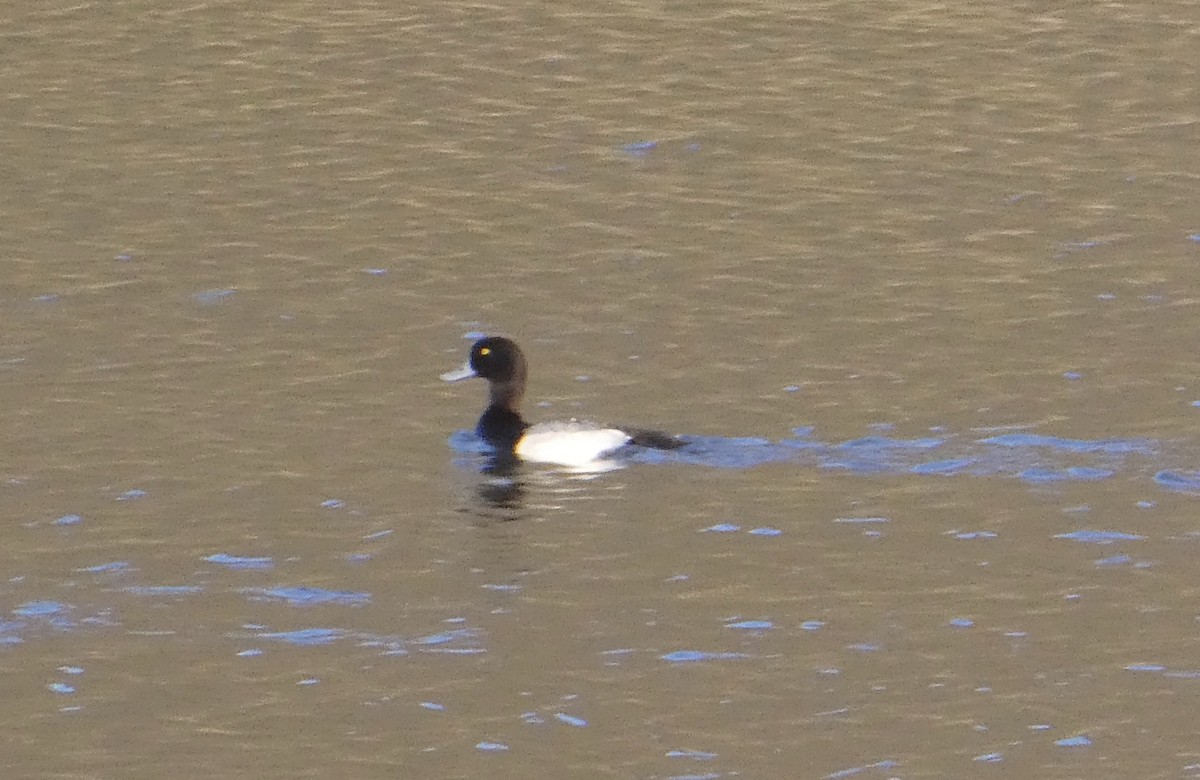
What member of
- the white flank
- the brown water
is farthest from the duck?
the brown water

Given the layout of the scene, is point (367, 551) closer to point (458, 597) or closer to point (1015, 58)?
point (458, 597)

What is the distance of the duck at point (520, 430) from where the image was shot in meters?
13.2

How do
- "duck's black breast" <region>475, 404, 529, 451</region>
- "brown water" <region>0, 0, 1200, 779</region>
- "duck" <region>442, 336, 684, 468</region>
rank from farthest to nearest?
"duck's black breast" <region>475, 404, 529, 451</region>, "duck" <region>442, 336, 684, 468</region>, "brown water" <region>0, 0, 1200, 779</region>

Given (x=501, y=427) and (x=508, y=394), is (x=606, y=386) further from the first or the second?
(x=501, y=427)

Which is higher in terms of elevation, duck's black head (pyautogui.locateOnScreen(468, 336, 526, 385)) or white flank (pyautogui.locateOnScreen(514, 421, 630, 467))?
duck's black head (pyautogui.locateOnScreen(468, 336, 526, 385))

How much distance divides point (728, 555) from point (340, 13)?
492 inches

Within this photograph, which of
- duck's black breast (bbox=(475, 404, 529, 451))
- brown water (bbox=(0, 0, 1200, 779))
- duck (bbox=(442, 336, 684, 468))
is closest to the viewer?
brown water (bbox=(0, 0, 1200, 779))

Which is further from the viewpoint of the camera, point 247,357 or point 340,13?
point 340,13

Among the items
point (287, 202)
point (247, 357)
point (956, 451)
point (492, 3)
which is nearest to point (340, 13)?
point (492, 3)

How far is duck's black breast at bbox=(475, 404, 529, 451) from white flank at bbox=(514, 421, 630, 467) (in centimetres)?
6

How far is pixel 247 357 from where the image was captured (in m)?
14.9

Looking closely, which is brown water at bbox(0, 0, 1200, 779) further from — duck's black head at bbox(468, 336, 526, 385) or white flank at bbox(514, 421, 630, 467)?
duck's black head at bbox(468, 336, 526, 385)

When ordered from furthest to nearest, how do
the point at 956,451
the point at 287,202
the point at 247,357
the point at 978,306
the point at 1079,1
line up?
the point at 1079,1
the point at 287,202
the point at 978,306
the point at 247,357
the point at 956,451

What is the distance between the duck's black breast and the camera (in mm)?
13820
